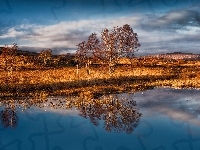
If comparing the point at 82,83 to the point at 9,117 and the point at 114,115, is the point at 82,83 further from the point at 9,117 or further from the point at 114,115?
the point at 114,115

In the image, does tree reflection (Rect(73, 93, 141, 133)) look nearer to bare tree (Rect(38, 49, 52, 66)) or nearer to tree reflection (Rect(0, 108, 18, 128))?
tree reflection (Rect(0, 108, 18, 128))

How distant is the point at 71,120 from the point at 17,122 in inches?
144

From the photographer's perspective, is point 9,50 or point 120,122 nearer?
point 120,122

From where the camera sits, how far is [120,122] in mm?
21703

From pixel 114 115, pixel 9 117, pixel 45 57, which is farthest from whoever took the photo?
pixel 45 57

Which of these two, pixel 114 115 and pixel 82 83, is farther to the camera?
pixel 82 83

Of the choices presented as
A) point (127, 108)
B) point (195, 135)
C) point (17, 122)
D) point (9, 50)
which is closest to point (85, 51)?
point (9, 50)

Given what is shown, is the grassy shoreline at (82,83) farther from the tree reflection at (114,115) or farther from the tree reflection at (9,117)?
the tree reflection at (114,115)

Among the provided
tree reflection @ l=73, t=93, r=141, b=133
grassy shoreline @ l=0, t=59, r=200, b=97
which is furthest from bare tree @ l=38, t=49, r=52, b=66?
tree reflection @ l=73, t=93, r=141, b=133

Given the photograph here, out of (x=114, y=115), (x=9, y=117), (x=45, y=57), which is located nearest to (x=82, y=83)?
(x=9, y=117)

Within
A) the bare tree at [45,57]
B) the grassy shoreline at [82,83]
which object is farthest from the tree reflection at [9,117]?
the bare tree at [45,57]

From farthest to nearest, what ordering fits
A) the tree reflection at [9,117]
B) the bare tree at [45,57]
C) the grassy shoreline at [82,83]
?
the bare tree at [45,57], the grassy shoreline at [82,83], the tree reflection at [9,117]

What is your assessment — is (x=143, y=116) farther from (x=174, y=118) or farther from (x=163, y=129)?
(x=163, y=129)

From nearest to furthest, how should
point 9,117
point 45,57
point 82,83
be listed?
point 9,117 → point 82,83 → point 45,57
